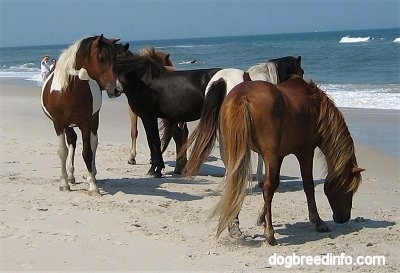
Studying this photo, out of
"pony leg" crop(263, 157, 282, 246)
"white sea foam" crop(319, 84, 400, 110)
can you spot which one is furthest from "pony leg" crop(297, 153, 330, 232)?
"white sea foam" crop(319, 84, 400, 110)

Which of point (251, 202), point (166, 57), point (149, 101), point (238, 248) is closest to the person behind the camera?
point (238, 248)

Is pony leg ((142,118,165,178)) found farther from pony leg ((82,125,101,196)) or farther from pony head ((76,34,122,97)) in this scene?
pony head ((76,34,122,97))

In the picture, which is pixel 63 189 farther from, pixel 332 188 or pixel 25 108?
pixel 25 108

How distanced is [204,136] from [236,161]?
54cm

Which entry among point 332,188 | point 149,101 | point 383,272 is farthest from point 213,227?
point 149,101

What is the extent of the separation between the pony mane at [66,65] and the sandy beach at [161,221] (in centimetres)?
128

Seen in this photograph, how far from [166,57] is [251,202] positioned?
3407mm

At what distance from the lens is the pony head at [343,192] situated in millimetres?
5945

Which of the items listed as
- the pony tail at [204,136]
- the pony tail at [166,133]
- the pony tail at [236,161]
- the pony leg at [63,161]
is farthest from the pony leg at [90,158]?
the pony tail at [236,161]

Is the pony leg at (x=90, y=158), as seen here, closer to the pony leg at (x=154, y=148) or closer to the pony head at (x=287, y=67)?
the pony leg at (x=154, y=148)

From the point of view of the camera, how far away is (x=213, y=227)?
19.6ft

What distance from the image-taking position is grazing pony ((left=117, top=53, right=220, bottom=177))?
824cm

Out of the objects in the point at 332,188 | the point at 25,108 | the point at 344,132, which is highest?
the point at 344,132

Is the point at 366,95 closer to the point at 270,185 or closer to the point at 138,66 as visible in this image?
the point at 138,66
